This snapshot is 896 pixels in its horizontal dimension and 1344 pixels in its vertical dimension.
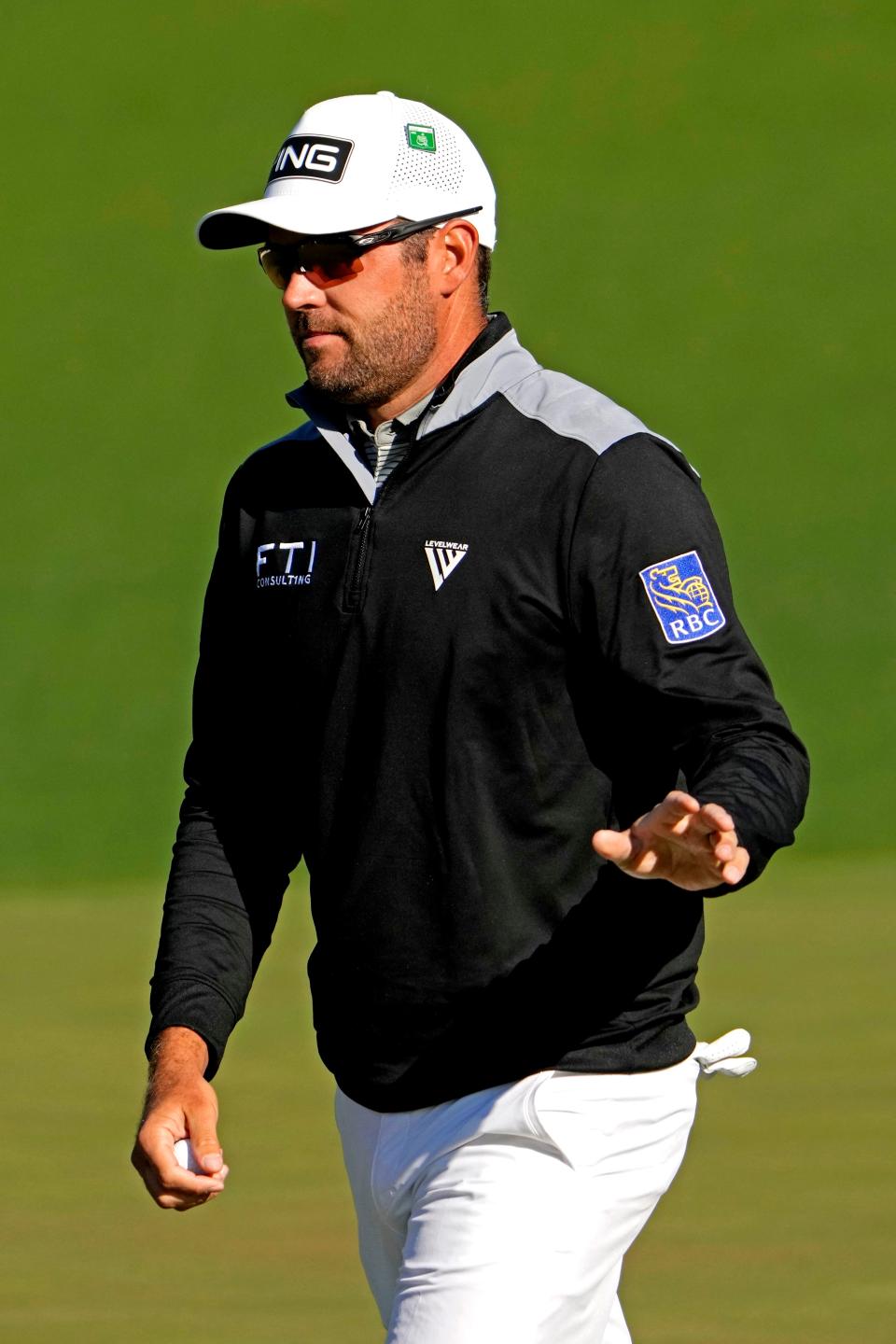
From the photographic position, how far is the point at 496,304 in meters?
12.2

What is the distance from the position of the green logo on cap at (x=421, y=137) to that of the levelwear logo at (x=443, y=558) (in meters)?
0.62

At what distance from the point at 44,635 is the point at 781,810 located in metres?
9.13

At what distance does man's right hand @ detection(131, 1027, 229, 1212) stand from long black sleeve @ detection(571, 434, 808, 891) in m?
0.72

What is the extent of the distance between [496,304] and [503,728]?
9429 millimetres

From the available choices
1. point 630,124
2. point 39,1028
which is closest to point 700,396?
point 630,124

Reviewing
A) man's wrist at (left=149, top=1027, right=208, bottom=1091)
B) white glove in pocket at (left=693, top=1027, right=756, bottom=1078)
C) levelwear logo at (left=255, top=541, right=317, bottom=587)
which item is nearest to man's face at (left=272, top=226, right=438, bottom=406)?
levelwear logo at (left=255, top=541, right=317, bottom=587)

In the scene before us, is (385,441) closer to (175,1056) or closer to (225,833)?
(225,833)

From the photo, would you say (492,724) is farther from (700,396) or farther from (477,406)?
(700,396)

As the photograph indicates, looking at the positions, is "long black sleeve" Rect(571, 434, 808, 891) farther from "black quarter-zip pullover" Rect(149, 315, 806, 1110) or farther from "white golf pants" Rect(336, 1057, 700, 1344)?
"white golf pants" Rect(336, 1057, 700, 1344)

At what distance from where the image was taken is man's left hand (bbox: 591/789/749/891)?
250 centimetres

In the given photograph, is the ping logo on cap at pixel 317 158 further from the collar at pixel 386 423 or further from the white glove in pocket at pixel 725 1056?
the white glove in pocket at pixel 725 1056

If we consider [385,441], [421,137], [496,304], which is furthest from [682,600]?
[496,304]

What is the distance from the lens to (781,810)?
2770 mm

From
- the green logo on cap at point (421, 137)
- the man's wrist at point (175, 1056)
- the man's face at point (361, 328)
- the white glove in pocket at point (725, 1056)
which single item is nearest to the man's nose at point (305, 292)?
the man's face at point (361, 328)
